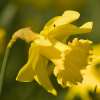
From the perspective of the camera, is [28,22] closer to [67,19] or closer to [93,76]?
[93,76]

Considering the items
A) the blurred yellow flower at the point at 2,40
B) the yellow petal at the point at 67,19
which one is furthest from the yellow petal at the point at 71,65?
the blurred yellow flower at the point at 2,40

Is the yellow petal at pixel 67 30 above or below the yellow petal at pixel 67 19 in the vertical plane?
below

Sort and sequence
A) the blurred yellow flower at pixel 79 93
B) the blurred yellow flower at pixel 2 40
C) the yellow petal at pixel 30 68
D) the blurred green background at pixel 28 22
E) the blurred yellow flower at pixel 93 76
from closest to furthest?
the yellow petal at pixel 30 68 < the blurred yellow flower at pixel 93 76 < the blurred yellow flower at pixel 79 93 < the blurred green background at pixel 28 22 < the blurred yellow flower at pixel 2 40

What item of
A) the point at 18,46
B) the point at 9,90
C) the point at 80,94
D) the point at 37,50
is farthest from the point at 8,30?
the point at 37,50

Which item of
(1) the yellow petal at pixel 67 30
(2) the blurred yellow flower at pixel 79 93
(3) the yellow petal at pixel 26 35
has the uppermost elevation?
(1) the yellow petal at pixel 67 30

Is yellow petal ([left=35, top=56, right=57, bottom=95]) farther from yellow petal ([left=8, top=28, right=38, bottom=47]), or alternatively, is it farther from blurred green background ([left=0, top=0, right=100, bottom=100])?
blurred green background ([left=0, top=0, right=100, bottom=100])

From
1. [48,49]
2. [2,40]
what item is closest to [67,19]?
[48,49]

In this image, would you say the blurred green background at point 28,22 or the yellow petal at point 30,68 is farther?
the blurred green background at point 28,22

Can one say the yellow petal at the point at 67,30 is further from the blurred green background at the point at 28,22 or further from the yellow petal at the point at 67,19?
the blurred green background at the point at 28,22

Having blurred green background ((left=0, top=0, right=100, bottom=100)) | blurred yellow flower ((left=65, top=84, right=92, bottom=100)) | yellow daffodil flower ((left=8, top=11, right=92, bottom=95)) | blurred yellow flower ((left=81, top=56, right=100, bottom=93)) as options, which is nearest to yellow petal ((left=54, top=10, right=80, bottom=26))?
yellow daffodil flower ((left=8, top=11, right=92, bottom=95))

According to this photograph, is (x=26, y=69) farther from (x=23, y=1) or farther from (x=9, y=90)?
(x=23, y=1)
